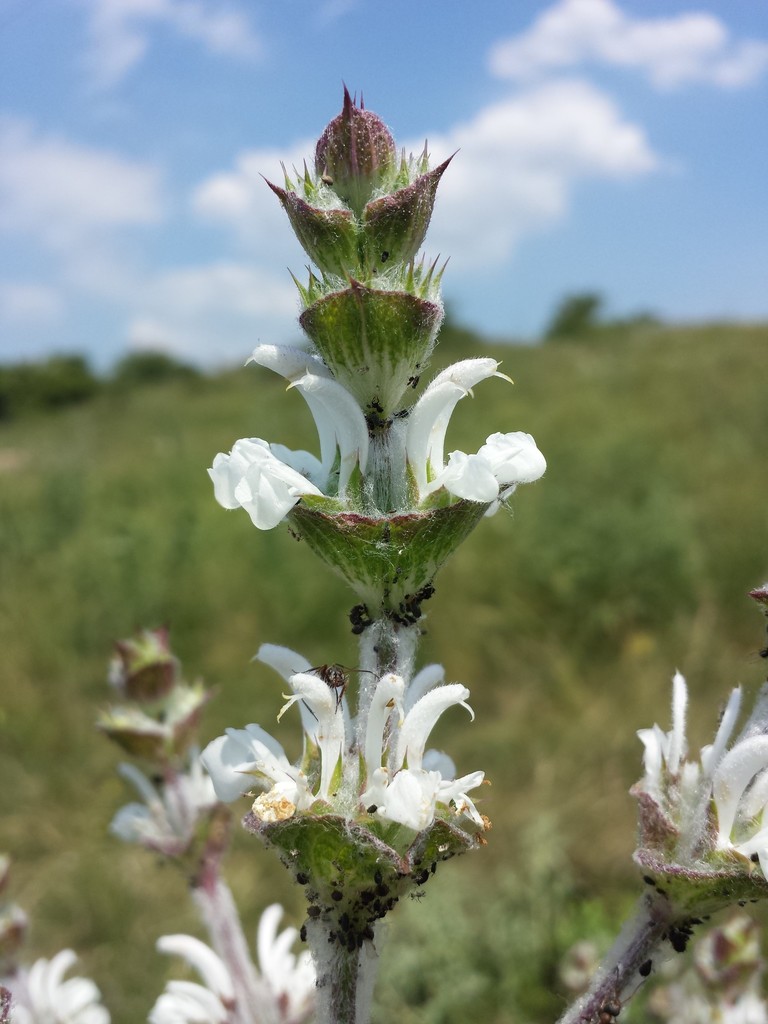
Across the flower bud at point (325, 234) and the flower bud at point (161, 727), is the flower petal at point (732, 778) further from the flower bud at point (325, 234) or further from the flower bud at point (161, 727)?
the flower bud at point (161, 727)

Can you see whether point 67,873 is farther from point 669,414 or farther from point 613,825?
point 669,414

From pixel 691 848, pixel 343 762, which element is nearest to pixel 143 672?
pixel 343 762

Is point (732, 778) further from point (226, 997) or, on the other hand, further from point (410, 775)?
point (226, 997)

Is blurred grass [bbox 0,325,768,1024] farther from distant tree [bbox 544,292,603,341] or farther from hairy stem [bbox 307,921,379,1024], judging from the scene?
distant tree [bbox 544,292,603,341]

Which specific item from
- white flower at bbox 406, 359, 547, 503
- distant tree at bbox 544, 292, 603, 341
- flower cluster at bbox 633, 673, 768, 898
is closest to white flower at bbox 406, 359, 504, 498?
white flower at bbox 406, 359, 547, 503

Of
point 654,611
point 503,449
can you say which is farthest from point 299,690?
point 654,611

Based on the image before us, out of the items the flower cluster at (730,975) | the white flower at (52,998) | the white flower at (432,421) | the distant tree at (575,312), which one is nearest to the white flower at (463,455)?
the white flower at (432,421)

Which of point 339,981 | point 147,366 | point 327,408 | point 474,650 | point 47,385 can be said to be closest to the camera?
point 339,981
